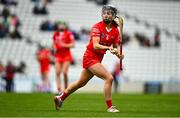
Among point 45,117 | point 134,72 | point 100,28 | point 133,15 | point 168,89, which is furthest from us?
point 133,15

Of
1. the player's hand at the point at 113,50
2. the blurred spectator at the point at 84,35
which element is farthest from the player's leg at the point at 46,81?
the player's hand at the point at 113,50

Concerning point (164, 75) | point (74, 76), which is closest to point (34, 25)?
point (74, 76)

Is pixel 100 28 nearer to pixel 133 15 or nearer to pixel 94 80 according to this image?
pixel 94 80

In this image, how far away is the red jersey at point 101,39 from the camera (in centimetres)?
1569

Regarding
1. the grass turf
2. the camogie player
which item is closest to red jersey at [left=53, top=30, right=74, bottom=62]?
the grass turf

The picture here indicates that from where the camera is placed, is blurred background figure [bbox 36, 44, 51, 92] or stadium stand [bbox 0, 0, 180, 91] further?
stadium stand [bbox 0, 0, 180, 91]

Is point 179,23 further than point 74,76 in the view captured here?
Yes

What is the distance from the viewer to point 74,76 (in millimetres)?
41062

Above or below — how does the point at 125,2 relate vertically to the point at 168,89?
above

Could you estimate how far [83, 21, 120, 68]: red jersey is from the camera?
51.5 feet

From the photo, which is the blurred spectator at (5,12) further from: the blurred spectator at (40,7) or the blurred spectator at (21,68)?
the blurred spectator at (21,68)

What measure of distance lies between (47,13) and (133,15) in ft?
18.1

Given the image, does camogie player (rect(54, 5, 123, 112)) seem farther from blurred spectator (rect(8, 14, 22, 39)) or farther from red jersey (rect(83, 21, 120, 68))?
blurred spectator (rect(8, 14, 22, 39))

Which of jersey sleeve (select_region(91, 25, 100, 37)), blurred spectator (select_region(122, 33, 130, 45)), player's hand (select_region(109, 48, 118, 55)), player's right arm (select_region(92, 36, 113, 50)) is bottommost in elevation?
blurred spectator (select_region(122, 33, 130, 45))
